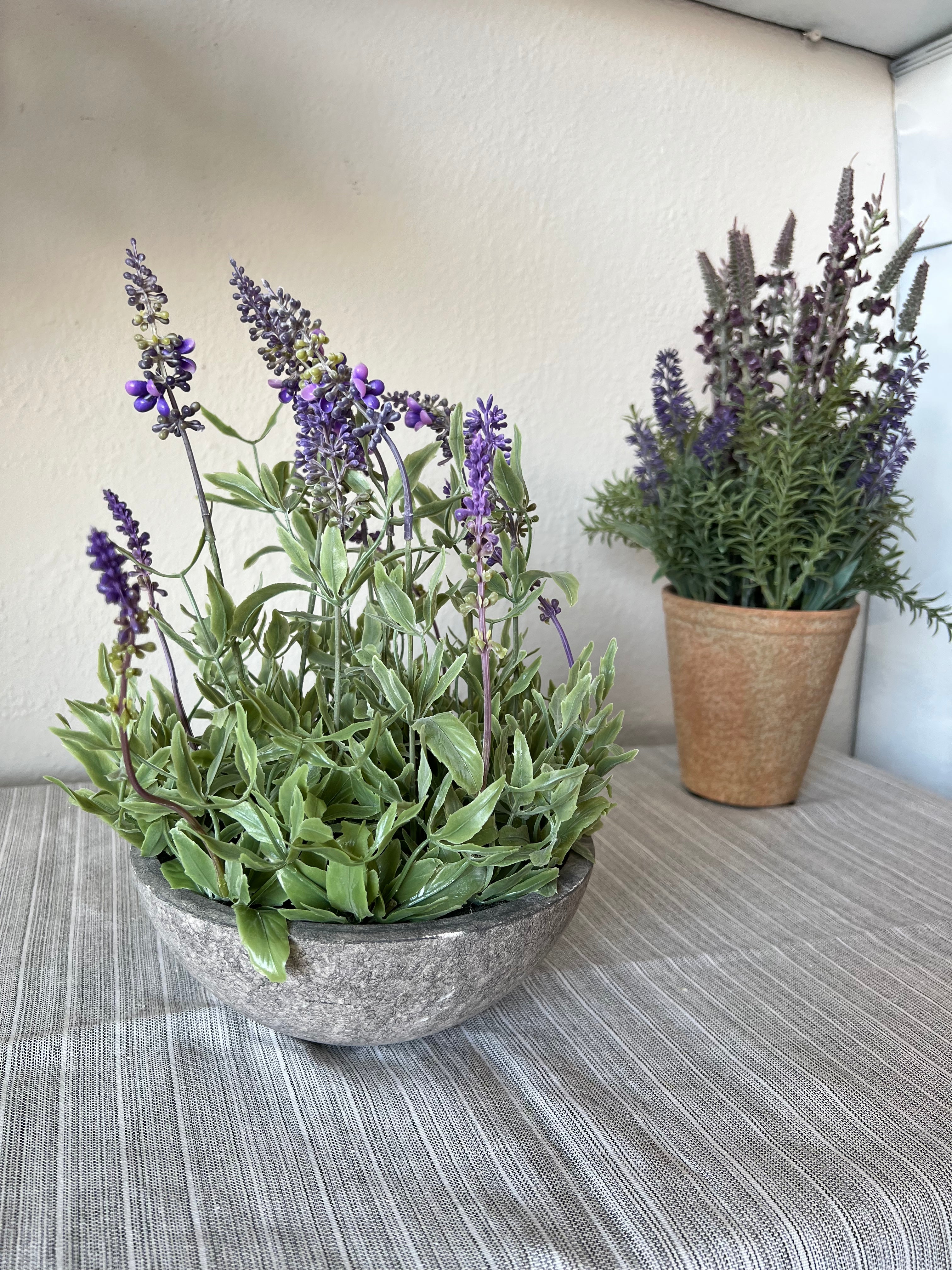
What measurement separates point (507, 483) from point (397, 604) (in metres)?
0.08

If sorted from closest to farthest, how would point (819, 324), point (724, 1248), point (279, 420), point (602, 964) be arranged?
point (724, 1248) < point (602, 964) < point (819, 324) < point (279, 420)

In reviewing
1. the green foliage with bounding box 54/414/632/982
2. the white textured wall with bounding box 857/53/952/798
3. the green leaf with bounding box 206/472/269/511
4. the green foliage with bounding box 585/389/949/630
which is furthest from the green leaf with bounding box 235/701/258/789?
the white textured wall with bounding box 857/53/952/798

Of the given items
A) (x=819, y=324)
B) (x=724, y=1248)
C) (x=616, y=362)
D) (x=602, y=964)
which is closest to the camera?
(x=724, y=1248)

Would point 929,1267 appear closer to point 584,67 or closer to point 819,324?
point 819,324

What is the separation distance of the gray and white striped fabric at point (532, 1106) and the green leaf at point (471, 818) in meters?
0.14

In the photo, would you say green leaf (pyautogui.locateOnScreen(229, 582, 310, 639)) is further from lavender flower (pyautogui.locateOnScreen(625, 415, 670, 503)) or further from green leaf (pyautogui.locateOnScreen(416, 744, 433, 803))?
lavender flower (pyautogui.locateOnScreen(625, 415, 670, 503))

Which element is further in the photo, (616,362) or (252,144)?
(616,362)

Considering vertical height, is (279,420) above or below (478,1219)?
above

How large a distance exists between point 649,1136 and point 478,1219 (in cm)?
9

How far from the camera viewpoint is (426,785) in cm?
43

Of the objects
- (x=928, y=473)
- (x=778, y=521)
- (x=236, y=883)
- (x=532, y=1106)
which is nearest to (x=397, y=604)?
(x=236, y=883)

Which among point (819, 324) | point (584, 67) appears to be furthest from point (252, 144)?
point (819, 324)

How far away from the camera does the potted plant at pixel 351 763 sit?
1.32 feet

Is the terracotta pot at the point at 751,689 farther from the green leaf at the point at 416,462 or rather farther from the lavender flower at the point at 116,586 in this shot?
the lavender flower at the point at 116,586
